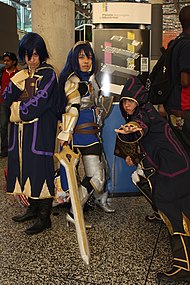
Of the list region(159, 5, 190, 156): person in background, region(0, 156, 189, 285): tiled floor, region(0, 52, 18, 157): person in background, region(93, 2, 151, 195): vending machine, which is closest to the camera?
region(0, 156, 189, 285): tiled floor

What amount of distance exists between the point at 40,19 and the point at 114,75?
103cm

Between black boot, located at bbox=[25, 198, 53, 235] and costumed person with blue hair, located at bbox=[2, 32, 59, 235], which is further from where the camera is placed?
black boot, located at bbox=[25, 198, 53, 235]

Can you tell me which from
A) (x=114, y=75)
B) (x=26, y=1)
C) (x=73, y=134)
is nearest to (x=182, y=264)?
(x=73, y=134)

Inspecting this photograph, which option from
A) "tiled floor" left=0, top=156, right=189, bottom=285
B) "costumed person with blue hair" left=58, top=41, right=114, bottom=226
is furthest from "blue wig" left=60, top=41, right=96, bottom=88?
"tiled floor" left=0, top=156, right=189, bottom=285

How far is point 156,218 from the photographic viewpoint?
9.88 feet

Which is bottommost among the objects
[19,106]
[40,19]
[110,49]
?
[19,106]

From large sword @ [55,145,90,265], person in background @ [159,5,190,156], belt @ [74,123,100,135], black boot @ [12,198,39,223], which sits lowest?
black boot @ [12,198,39,223]

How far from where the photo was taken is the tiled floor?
2137mm

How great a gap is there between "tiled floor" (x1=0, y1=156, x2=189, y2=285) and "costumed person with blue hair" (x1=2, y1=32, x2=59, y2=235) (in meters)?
0.19

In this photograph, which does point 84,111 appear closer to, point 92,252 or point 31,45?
point 31,45

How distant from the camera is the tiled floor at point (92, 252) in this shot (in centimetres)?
214

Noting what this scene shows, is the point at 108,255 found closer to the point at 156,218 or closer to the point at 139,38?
the point at 156,218

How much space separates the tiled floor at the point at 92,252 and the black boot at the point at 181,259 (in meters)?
0.07

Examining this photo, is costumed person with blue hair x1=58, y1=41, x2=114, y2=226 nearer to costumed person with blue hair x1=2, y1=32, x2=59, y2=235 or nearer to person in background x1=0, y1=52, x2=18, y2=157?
costumed person with blue hair x1=2, y1=32, x2=59, y2=235
